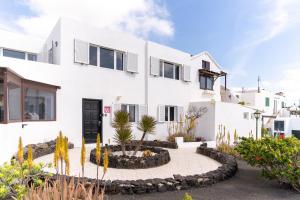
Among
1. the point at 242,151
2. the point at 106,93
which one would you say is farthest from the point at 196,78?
the point at 242,151

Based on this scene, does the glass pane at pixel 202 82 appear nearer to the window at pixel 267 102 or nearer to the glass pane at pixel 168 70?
the glass pane at pixel 168 70

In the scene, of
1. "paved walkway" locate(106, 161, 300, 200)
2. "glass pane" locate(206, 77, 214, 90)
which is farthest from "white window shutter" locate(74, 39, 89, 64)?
"glass pane" locate(206, 77, 214, 90)

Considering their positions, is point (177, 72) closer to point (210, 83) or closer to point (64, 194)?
point (210, 83)

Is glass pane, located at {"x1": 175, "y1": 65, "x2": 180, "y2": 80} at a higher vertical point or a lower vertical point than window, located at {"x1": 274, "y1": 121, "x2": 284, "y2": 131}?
higher

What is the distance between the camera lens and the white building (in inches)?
366

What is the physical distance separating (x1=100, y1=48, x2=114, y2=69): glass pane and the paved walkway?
904 cm

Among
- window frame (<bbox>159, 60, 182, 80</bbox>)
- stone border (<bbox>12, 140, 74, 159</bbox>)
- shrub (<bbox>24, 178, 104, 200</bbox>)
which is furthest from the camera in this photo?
window frame (<bbox>159, 60, 182, 80</bbox>)

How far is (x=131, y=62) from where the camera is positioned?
1358 cm

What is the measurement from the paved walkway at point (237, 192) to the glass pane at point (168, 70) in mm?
10479

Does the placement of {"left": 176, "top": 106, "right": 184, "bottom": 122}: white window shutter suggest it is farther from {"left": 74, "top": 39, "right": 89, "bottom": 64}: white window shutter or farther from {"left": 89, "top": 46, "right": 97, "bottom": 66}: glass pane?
{"left": 74, "top": 39, "right": 89, "bottom": 64}: white window shutter

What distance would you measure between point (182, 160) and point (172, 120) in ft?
23.4

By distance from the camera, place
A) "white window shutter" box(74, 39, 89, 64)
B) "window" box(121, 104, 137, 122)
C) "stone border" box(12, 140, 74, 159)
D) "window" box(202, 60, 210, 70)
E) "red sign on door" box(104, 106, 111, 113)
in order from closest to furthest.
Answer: "stone border" box(12, 140, 74, 159)
"white window shutter" box(74, 39, 89, 64)
"red sign on door" box(104, 106, 111, 113)
"window" box(121, 104, 137, 122)
"window" box(202, 60, 210, 70)

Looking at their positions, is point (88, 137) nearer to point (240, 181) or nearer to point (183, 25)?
point (240, 181)

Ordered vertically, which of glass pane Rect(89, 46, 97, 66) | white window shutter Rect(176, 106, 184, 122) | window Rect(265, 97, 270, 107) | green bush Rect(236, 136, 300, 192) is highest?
glass pane Rect(89, 46, 97, 66)
